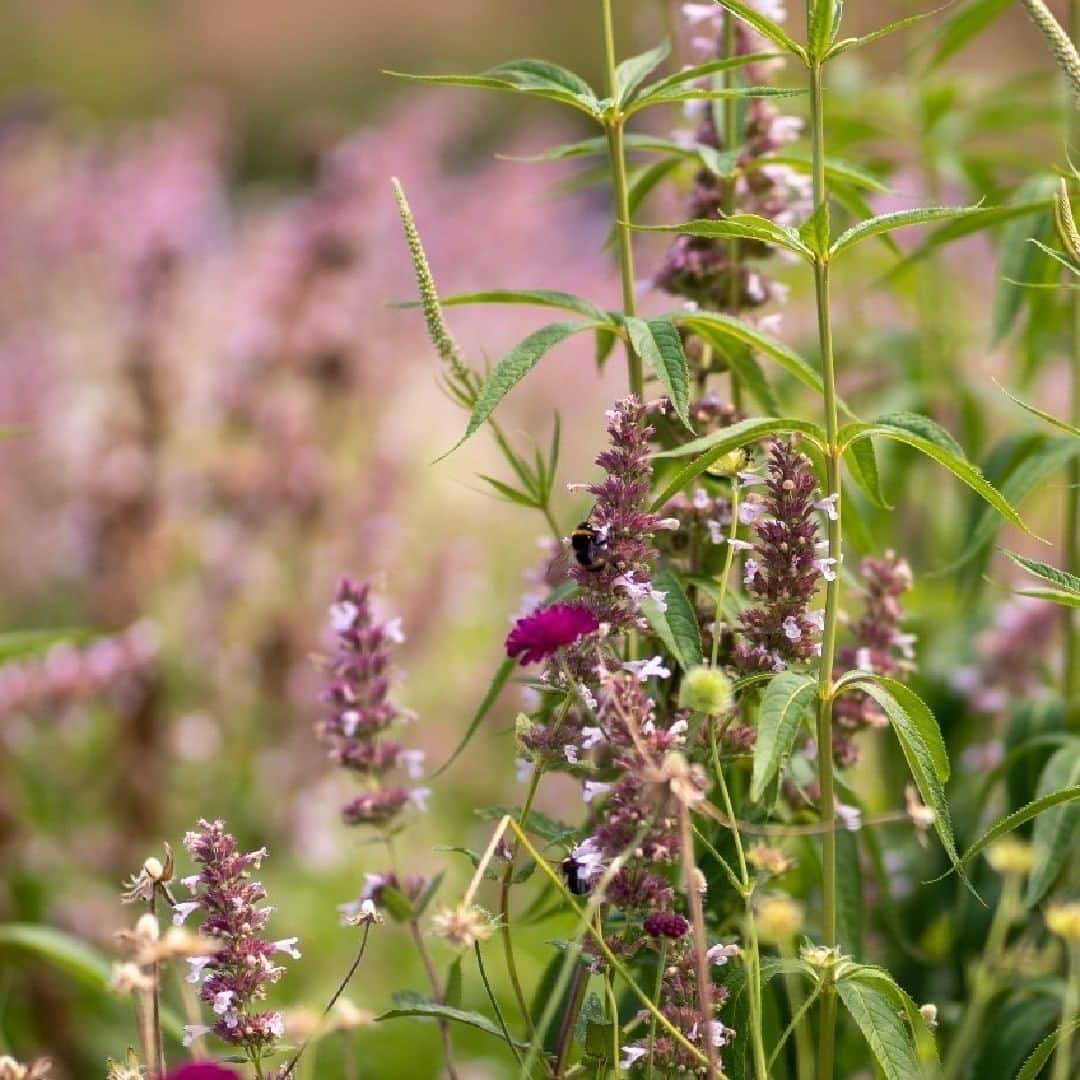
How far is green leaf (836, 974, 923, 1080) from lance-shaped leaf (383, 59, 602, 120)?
82cm

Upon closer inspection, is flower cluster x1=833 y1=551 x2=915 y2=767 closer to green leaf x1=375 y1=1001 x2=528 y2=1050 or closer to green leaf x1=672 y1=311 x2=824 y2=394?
green leaf x1=672 y1=311 x2=824 y2=394

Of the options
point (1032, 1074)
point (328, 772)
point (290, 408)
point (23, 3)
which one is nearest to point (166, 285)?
point (290, 408)

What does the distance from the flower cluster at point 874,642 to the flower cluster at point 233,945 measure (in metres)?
0.65

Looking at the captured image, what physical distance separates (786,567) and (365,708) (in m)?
0.51

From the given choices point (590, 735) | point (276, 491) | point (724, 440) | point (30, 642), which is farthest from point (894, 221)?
point (276, 491)

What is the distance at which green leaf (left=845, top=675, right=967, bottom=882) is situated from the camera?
4.17ft

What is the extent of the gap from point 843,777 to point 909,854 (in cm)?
74

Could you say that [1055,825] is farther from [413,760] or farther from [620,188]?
[620,188]

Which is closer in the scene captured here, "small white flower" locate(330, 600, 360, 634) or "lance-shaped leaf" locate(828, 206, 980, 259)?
"lance-shaped leaf" locate(828, 206, 980, 259)

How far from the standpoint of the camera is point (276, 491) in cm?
399

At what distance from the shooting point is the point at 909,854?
2.29m

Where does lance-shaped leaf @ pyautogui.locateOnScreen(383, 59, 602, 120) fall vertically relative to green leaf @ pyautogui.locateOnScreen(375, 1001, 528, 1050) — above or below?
above

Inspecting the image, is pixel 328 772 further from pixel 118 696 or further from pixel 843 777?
pixel 843 777

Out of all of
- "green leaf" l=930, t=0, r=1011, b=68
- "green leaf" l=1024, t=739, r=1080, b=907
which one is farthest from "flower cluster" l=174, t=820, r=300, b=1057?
"green leaf" l=930, t=0, r=1011, b=68
